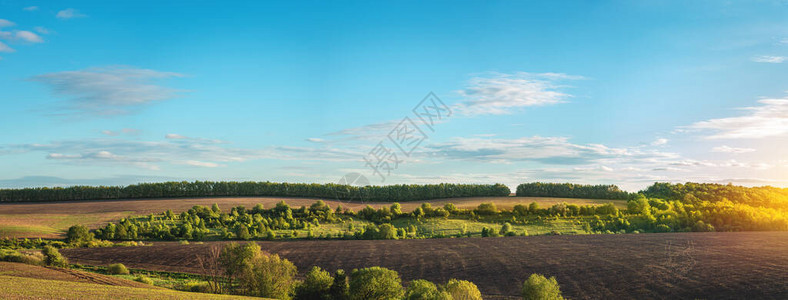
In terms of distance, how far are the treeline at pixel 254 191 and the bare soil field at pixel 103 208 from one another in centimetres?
577

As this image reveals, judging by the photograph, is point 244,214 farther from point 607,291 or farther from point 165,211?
point 607,291

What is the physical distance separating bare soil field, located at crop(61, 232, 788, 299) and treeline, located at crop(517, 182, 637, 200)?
2055 inches

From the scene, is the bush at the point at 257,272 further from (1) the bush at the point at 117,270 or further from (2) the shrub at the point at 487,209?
(2) the shrub at the point at 487,209

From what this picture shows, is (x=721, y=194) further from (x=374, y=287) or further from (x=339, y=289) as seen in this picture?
(x=339, y=289)

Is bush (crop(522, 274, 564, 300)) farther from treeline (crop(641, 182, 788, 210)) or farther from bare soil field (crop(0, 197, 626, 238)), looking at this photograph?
treeline (crop(641, 182, 788, 210))

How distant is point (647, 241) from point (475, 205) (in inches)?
1916

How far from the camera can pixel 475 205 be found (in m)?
104

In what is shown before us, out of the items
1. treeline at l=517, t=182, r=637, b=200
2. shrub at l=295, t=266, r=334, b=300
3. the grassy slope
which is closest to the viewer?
the grassy slope

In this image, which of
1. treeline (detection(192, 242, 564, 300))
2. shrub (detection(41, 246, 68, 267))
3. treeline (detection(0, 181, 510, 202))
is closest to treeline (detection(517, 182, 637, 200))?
treeline (detection(0, 181, 510, 202))

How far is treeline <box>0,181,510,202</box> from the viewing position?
11956 centimetres

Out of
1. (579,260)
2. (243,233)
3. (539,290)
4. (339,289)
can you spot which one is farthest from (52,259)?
(579,260)

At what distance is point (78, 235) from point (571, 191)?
101 m

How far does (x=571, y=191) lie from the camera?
384 feet

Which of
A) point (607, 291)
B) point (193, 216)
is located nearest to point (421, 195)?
point (193, 216)
